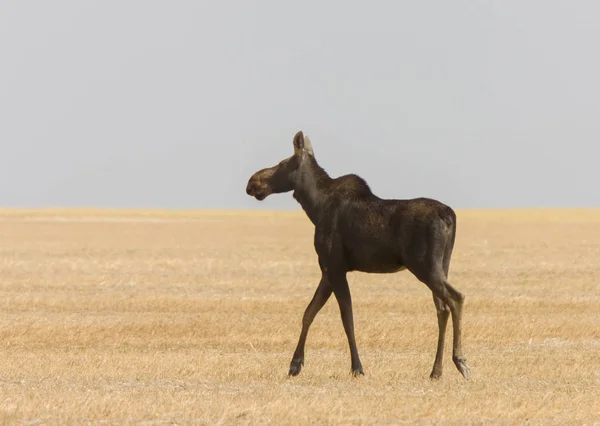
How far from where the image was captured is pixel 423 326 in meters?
18.4

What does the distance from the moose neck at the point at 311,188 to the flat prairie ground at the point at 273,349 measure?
6.91 feet

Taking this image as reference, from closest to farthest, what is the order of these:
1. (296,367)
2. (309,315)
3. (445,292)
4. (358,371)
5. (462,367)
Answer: (445,292) → (462,367) → (358,371) → (296,367) → (309,315)

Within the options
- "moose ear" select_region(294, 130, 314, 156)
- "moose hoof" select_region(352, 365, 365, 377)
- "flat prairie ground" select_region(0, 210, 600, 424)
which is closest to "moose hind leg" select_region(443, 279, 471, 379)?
"flat prairie ground" select_region(0, 210, 600, 424)

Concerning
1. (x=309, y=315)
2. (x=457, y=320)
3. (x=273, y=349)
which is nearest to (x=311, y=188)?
(x=309, y=315)

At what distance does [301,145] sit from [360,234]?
4.95 ft

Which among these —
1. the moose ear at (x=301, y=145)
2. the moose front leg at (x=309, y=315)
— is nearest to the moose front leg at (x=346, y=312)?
the moose front leg at (x=309, y=315)

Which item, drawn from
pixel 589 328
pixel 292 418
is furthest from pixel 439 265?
pixel 589 328

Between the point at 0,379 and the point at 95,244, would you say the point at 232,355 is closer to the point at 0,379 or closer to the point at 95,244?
the point at 0,379

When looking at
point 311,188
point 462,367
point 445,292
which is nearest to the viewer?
point 445,292

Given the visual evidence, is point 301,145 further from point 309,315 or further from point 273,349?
point 273,349

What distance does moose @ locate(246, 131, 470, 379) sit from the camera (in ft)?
39.8

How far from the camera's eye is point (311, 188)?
13.2 m

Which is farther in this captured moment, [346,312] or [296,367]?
[296,367]

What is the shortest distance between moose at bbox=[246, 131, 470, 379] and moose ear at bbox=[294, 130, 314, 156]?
1 cm
